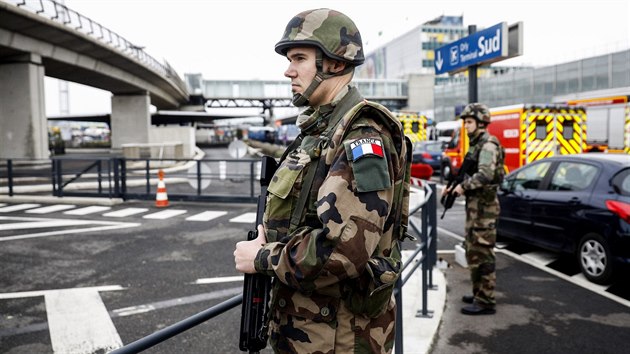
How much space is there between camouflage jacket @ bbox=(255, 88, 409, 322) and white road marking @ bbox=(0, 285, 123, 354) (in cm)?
302

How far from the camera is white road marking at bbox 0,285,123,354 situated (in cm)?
416

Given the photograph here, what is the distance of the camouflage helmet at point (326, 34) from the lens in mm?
1795

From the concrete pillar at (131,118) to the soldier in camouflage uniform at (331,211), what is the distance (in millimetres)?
41250

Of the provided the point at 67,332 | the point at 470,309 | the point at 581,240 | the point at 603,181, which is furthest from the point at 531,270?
the point at 67,332

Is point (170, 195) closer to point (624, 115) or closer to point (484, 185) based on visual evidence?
point (484, 185)

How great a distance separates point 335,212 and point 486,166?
3694mm

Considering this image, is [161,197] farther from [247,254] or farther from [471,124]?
[247,254]

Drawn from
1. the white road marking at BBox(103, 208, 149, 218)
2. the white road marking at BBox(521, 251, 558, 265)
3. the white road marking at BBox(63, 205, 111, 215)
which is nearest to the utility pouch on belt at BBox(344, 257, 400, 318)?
the white road marking at BBox(521, 251, 558, 265)

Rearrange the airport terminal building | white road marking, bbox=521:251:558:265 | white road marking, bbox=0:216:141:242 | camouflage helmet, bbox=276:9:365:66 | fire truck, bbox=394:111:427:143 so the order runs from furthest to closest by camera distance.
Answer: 1. the airport terminal building
2. fire truck, bbox=394:111:427:143
3. white road marking, bbox=0:216:141:242
4. white road marking, bbox=521:251:558:265
5. camouflage helmet, bbox=276:9:365:66

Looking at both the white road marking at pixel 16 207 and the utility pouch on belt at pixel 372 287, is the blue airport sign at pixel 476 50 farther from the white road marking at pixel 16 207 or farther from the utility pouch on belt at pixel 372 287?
the white road marking at pixel 16 207

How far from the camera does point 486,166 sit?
4910mm

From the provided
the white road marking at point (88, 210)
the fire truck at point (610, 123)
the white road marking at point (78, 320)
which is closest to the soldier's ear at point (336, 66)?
the white road marking at point (78, 320)

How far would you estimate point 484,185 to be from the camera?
16.0 ft

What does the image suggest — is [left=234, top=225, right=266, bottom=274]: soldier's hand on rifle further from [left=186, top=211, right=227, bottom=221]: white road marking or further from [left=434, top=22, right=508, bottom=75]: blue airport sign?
[left=434, top=22, right=508, bottom=75]: blue airport sign
